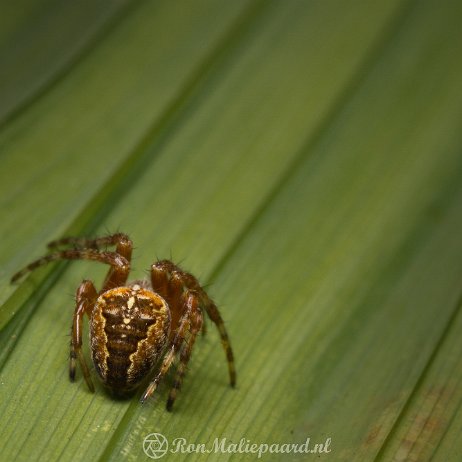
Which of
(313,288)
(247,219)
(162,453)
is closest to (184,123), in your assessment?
(247,219)

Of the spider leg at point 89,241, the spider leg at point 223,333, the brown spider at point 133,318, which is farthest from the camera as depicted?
the spider leg at point 89,241

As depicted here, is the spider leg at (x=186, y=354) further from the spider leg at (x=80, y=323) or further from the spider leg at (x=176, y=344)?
the spider leg at (x=80, y=323)

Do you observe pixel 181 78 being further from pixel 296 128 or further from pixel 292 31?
pixel 292 31

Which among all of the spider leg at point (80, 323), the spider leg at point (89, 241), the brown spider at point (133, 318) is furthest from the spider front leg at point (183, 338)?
the spider leg at point (89, 241)

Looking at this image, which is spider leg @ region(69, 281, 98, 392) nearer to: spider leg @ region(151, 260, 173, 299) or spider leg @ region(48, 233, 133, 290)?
spider leg @ region(48, 233, 133, 290)

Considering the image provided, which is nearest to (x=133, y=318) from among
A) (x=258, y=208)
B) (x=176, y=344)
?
(x=176, y=344)
